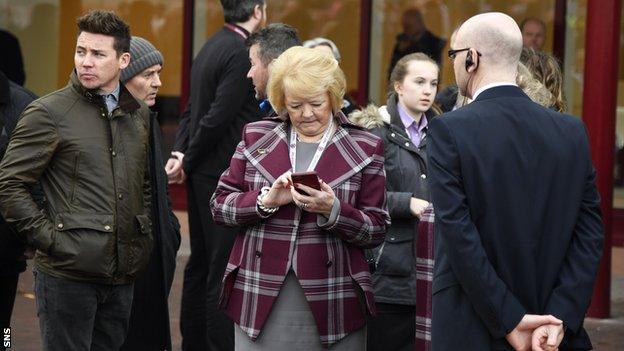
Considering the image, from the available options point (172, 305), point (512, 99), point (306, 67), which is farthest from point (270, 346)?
point (172, 305)

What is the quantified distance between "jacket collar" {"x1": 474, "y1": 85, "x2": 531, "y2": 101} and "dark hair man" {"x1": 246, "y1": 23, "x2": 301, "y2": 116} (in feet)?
8.04

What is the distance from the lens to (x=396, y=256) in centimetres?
609

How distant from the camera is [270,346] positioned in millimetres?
5273

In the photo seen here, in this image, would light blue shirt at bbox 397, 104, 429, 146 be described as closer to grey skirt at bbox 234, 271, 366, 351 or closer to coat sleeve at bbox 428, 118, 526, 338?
grey skirt at bbox 234, 271, 366, 351

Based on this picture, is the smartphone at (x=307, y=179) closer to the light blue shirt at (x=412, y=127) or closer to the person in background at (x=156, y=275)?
the person in background at (x=156, y=275)

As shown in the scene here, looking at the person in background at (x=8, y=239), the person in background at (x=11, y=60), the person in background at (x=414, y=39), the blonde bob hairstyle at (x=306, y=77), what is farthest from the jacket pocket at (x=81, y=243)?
the person in background at (x=414, y=39)

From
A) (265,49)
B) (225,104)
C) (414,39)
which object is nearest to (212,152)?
(225,104)

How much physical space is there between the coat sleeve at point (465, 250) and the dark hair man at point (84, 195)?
176cm

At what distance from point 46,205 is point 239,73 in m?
2.31

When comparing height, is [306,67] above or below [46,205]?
above

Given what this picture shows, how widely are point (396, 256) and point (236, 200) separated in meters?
1.10

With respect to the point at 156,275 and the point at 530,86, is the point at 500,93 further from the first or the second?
the point at 156,275

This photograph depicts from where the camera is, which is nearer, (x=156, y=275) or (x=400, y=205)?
(x=400, y=205)

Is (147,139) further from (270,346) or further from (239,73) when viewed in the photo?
(239,73)
